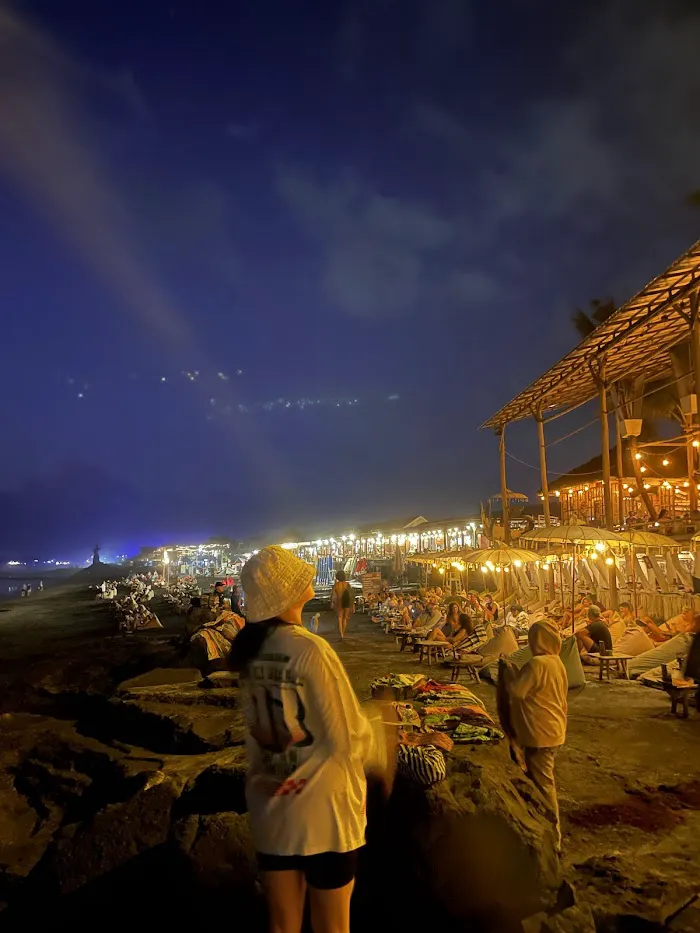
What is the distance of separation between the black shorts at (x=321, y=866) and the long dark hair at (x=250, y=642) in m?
0.68

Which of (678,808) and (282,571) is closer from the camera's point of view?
(282,571)

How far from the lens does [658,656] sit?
993cm

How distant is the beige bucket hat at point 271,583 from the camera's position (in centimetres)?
205

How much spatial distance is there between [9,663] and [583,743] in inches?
660

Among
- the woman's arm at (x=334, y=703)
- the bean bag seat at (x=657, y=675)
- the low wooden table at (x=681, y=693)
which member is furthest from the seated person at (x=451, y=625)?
the woman's arm at (x=334, y=703)

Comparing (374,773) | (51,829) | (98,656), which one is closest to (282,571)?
(374,773)

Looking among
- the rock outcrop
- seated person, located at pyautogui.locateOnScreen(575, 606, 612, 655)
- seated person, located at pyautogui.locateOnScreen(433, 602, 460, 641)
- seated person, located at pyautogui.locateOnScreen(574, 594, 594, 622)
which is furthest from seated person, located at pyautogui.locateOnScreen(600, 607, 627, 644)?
the rock outcrop

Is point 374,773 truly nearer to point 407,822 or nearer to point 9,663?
point 407,822

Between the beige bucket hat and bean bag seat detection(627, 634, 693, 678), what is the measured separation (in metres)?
9.91

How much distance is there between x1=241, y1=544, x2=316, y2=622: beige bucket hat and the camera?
6.73 feet

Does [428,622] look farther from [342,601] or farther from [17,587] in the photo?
[17,587]

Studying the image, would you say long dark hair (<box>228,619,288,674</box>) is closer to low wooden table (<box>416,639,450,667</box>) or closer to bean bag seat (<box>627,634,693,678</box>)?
bean bag seat (<box>627,634,693,678</box>)

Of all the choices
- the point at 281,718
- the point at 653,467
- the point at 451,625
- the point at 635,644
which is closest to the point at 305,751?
the point at 281,718

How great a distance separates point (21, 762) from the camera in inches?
285
